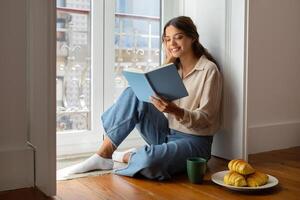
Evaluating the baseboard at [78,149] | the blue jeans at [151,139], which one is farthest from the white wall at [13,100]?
the baseboard at [78,149]

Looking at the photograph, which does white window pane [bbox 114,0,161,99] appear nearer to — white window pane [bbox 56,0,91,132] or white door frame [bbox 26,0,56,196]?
white window pane [bbox 56,0,91,132]

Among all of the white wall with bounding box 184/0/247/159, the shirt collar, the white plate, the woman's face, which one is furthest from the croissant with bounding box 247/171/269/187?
the woman's face

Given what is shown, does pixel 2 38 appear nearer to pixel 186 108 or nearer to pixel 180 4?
pixel 186 108

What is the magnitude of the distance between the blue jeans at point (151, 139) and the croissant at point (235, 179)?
232mm

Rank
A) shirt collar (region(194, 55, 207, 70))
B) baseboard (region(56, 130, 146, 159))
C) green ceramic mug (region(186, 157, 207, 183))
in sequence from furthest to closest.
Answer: baseboard (region(56, 130, 146, 159)), shirt collar (region(194, 55, 207, 70)), green ceramic mug (region(186, 157, 207, 183))

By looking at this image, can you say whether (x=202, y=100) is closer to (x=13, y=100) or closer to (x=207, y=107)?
(x=207, y=107)

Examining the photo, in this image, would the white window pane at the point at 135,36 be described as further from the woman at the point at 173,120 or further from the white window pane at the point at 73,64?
the woman at the point at 173,120

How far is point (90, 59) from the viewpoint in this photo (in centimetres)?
212

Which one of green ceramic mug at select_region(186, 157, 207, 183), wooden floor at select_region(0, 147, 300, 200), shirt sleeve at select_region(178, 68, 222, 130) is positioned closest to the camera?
wooden floor at select_region(0, 147, 300, 200)

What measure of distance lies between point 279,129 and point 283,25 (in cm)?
58

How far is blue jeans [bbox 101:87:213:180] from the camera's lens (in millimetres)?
1625

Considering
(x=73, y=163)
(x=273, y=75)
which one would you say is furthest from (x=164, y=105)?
(x=273, y=75)

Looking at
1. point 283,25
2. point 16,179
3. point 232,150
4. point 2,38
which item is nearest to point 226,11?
point 283,25

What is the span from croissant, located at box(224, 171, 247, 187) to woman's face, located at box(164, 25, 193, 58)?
0.62 meters
